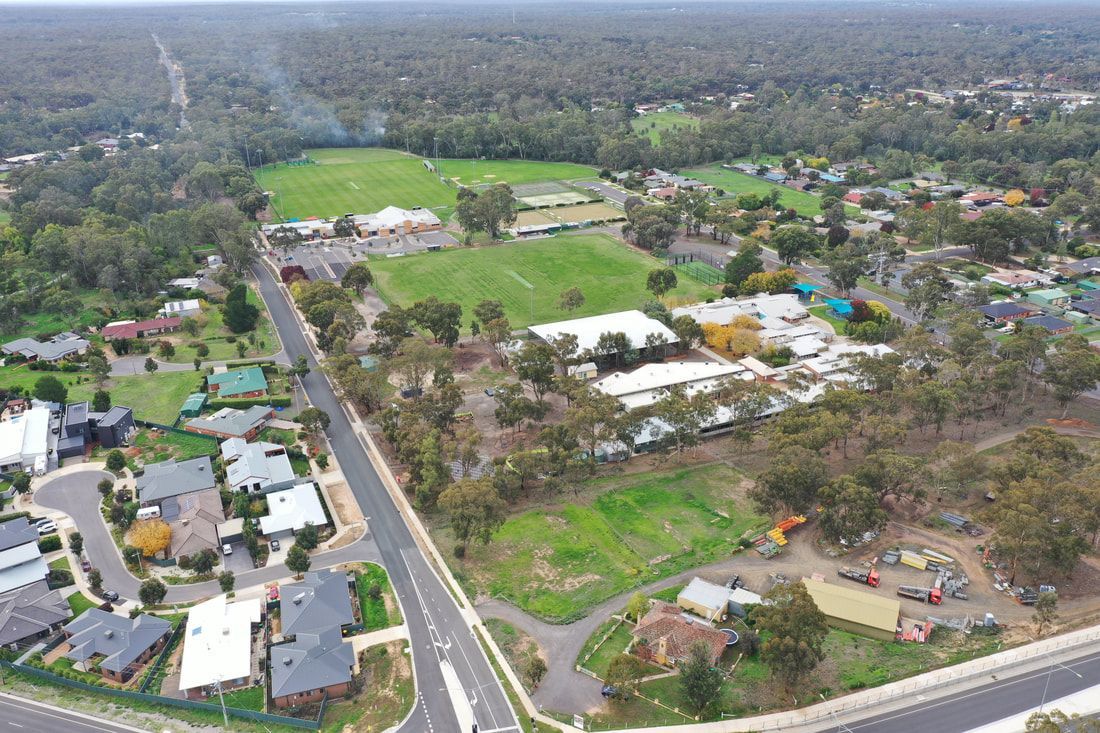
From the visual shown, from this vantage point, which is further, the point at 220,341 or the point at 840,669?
the point at 220,341

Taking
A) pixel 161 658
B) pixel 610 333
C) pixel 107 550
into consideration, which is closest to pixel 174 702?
pixel 161 658

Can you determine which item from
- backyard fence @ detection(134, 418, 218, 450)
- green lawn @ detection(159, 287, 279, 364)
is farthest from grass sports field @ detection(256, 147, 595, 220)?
backyard fence @ detection(134, 418, 218, 450)

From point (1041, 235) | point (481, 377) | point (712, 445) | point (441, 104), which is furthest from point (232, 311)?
point (441, 104)

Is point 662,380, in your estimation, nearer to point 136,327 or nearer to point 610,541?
point 610,541

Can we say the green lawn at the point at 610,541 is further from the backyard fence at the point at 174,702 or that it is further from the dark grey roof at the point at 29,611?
the dark grey roof at the point at 29,611

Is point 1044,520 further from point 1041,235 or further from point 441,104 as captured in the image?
point 441,104

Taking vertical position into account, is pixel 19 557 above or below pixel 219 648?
above

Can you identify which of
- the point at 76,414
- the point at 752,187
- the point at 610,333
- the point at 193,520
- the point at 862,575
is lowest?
the point at 862,575
